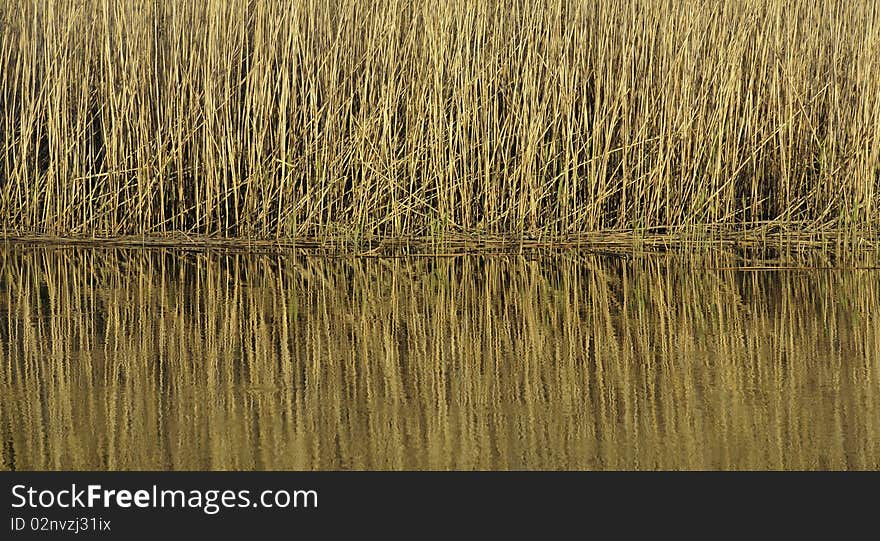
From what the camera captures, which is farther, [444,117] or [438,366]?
[444,117]

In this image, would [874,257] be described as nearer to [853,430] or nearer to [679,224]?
[679,224]

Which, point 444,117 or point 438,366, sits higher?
point 444,117

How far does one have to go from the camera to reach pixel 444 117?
613 centimetres

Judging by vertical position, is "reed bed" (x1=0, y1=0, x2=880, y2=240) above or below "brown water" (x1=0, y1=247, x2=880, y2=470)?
above

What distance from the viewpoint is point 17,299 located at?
4.77 meters

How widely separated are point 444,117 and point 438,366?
259 centimetres

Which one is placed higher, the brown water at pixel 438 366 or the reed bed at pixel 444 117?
the reed bed at pixel 444 117

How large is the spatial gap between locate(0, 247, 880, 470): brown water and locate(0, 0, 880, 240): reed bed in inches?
30.7

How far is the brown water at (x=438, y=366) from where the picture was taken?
9.64 ft

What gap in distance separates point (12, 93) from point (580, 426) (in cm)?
428

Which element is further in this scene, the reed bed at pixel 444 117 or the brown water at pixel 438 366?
the reed bed at pixel 444 117

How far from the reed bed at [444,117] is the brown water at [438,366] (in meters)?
0.78

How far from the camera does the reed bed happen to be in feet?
20.3
